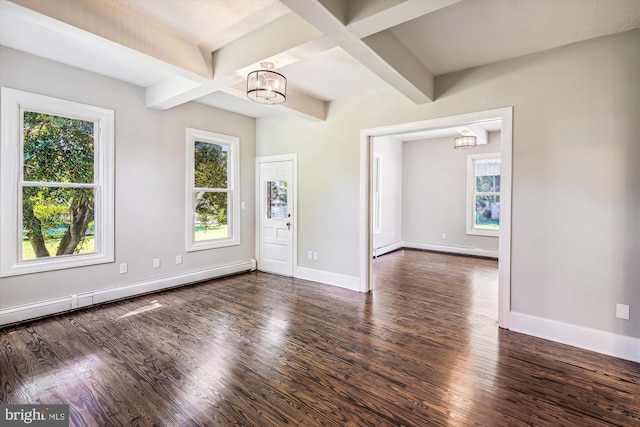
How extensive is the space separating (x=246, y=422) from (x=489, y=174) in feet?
23.6

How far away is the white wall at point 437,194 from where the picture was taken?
24.0 ft

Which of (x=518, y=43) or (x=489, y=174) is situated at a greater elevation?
(x=518, y=43)

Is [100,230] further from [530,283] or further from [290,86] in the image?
[530,283]

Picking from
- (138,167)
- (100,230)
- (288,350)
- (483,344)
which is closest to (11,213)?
(100,230)

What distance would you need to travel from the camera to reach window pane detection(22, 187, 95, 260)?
334 cm

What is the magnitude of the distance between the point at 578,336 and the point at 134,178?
536cm

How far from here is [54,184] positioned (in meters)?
3.48

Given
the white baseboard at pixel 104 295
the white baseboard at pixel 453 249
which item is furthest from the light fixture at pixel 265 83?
the white baseboard at pixel 453 249

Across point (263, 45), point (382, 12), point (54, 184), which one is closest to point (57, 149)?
point (54, 184)

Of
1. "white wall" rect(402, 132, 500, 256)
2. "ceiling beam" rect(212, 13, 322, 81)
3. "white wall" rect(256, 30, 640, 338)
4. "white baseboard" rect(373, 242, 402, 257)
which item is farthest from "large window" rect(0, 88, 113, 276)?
"white wall" rect(402, 132, 500, 256)

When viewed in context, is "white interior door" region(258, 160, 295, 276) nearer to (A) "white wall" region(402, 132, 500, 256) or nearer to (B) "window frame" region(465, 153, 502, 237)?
(A) "white wall" region(402, 132, 500, 256)

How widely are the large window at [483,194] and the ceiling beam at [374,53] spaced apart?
14.1 ft

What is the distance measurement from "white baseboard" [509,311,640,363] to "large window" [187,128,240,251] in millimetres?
4340

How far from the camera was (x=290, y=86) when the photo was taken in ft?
13.3
